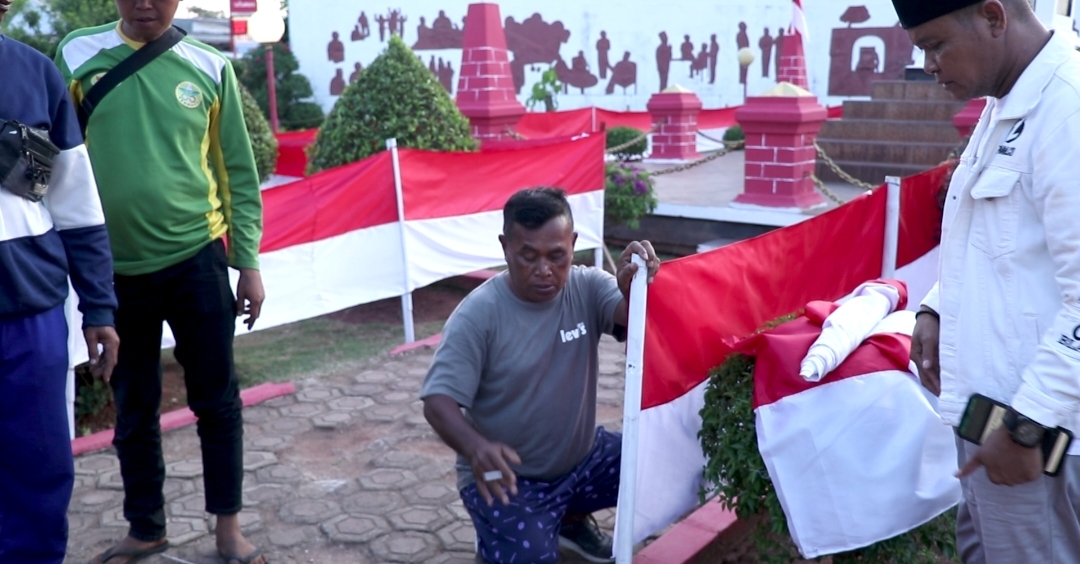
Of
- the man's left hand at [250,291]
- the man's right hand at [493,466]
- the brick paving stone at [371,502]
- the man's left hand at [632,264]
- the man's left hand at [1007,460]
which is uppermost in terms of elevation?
the man's left hand at [632,264]

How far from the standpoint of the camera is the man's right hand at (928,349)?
231cm

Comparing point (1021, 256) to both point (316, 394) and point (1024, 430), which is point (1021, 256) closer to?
point (1024, 430)

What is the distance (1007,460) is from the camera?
1.83 m

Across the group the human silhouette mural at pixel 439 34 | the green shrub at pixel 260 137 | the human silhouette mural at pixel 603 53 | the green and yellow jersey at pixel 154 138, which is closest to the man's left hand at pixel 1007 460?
the green and yellow jersey at pixel 154 138

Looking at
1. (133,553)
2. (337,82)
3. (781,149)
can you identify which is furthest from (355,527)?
(337,82)

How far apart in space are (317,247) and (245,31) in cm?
2039

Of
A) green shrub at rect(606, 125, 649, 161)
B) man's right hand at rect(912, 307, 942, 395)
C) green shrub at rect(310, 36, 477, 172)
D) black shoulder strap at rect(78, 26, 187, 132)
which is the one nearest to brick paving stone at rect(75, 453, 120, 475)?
black shoulder strap at rect(78, 26, 187, 132)

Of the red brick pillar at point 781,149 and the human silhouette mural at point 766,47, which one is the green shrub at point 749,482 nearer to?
the red brick pillar at point 781,149

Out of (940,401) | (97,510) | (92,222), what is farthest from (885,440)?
(97,510)

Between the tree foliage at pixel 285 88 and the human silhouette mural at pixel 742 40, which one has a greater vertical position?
the human silhouette mural at pixel 742 40

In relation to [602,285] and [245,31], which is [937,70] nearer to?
[602,285]

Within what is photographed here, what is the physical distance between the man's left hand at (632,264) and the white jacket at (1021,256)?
80cm

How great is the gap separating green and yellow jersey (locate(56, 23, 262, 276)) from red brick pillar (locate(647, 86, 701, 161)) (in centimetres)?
1161

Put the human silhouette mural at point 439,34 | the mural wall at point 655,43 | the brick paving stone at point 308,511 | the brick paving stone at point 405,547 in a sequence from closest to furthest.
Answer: the brick paving stone at point 405,547
the brick paving stone at point 308,511
the mural wall at point 655,43
the human silhouette mural at point 439,34
